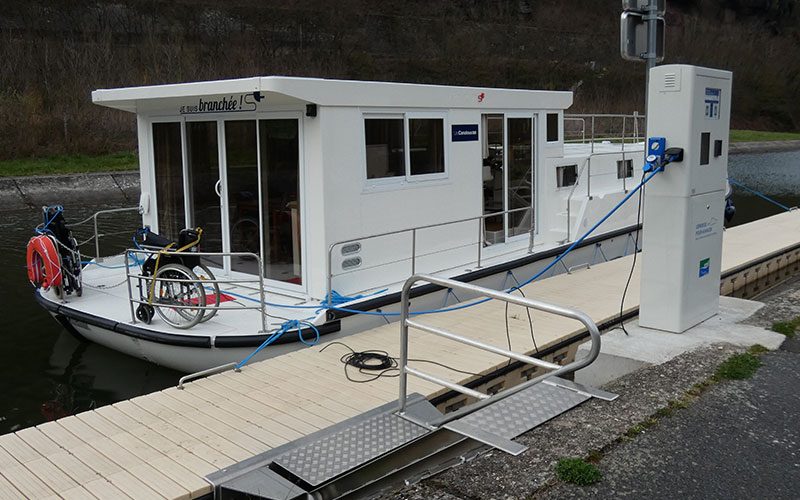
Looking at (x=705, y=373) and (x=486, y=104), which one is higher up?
(x=486, y=104)

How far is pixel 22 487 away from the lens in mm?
4344

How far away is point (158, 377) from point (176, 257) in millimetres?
1466

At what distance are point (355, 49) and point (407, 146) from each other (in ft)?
138

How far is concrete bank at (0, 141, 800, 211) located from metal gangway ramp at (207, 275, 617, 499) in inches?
780

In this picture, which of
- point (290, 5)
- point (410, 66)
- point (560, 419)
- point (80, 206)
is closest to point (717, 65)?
point (410, 66)

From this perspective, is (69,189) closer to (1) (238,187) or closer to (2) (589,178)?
(1) (238,187)

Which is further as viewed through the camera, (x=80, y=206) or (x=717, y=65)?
(x=717, y=65)

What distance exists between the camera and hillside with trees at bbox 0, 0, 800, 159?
2900 centimetres

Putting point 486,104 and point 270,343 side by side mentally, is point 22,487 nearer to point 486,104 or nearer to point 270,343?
point 270,343

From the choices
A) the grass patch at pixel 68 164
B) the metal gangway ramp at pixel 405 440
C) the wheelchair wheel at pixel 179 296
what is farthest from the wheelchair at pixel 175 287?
the grass patch at pixel 68 164

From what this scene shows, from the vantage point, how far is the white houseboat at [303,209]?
6898mm

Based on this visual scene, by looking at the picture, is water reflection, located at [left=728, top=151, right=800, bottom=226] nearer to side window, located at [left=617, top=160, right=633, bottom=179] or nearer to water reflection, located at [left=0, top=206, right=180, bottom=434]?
side window, located at [left=617, top=160, right=633, bottom=179]

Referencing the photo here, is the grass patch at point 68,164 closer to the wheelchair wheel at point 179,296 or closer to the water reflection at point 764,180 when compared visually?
the wheelchair wheel at point 179,296

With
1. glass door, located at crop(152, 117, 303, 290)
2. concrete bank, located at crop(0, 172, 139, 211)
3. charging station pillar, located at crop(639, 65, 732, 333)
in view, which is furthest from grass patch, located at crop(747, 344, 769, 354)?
concrete bank, located at crop(0, 172, 139, 211)
